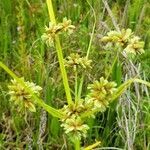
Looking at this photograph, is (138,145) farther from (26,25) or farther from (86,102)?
(26,25)

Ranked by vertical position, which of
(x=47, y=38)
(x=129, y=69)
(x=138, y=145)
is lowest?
(x=138, y=145)

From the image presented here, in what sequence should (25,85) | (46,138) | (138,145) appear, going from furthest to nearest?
(46,138) < (138,145) < (25,85)

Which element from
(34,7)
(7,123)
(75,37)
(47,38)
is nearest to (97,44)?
(75,37)

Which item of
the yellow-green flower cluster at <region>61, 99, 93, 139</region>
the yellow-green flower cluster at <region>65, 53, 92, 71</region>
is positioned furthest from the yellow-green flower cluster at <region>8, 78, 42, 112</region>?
the yellow-green flower cluster at <region>65, 53, 92, 71</region>

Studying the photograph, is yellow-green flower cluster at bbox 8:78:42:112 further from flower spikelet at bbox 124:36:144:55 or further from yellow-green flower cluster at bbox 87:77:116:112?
flower spikelet at bbox 124:36:144:55

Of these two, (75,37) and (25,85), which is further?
(75,37)

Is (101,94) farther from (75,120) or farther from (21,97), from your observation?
(21,97)

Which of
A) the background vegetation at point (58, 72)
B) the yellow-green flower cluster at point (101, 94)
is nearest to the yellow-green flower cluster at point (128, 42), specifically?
the yellow-green flower cluster at point (101, 94)
